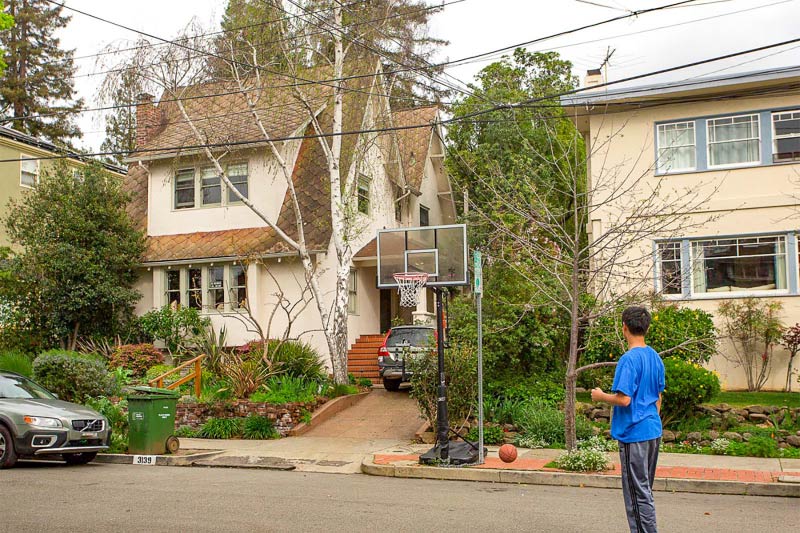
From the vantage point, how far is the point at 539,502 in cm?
933

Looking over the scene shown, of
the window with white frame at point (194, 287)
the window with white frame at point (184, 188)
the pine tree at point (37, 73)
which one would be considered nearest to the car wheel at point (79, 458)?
the window with white frame at point (194, 287)

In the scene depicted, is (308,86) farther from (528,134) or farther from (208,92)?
(528,134)

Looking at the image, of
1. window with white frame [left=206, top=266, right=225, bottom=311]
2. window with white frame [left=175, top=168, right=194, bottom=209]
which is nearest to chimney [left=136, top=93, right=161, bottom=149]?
window with white frame [left=175, top=168, right=194, bottom=209]

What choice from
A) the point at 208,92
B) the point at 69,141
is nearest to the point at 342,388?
the point at 208,92

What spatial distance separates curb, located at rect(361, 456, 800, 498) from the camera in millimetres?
10141

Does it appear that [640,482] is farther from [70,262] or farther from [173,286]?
[173,286]

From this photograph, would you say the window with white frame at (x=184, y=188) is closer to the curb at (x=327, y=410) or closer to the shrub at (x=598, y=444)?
the curb at (x=327, y=410)

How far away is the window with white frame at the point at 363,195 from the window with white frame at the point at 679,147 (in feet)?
28.9

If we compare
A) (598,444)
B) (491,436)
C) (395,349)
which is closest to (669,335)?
(598,444)

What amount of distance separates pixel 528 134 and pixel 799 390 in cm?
1286

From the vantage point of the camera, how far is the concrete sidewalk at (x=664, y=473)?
10281 mm

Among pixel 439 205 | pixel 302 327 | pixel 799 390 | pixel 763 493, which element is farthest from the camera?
pixel 439 205

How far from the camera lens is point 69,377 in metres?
17.2

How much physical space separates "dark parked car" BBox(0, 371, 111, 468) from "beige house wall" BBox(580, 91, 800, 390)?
11.6 m
